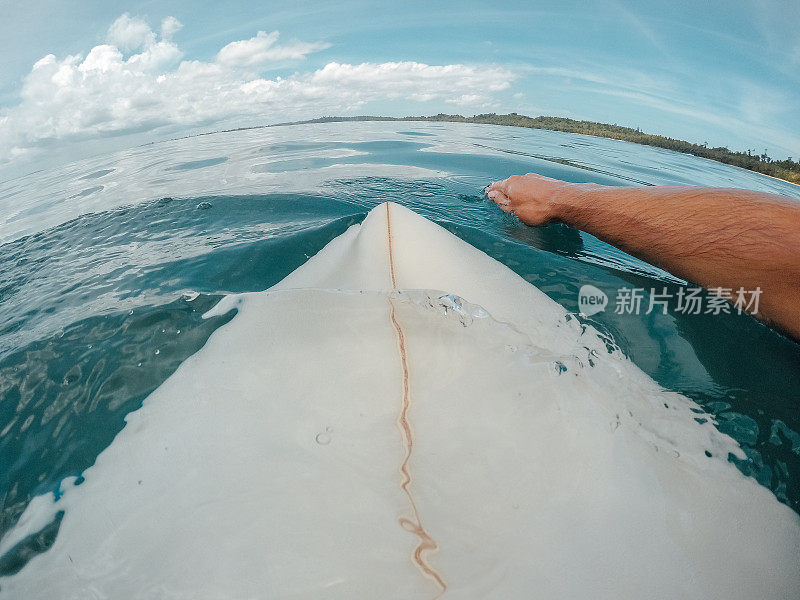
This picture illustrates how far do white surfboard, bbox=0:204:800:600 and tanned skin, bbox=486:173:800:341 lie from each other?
103 cm

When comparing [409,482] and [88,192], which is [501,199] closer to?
[409,482]

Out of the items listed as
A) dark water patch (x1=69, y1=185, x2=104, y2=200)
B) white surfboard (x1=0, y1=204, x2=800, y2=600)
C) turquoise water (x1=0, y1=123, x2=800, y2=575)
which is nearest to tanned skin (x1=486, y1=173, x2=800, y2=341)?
turquoise water (x1=0, y1=123, x2=800, y2=575)

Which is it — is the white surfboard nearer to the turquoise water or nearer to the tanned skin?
the turquoise water

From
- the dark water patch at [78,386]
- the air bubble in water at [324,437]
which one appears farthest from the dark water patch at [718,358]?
the dark water patch at [78,386]

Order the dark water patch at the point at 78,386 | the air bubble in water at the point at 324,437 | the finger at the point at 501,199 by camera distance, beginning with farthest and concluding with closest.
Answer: the finger at the point at 501,199
the dark water patch at the point at 78,386
the air bubble in water at the point at 324,437

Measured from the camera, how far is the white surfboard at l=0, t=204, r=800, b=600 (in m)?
0.95

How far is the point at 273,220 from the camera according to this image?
181 inches

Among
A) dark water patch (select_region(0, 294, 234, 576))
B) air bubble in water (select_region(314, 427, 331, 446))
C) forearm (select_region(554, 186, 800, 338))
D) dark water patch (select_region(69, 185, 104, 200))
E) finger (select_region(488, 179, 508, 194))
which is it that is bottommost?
dark water patch (select_region(0, 294, 234, 576))

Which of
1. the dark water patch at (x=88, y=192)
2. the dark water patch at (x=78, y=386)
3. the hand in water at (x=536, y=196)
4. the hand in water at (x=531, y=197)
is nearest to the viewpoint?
the dark water patch at (x=78, y=386)

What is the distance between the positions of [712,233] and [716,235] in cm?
3

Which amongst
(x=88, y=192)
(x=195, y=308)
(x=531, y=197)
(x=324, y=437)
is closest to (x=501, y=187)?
(x=531, y=197)

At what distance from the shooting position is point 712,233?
2.29 m

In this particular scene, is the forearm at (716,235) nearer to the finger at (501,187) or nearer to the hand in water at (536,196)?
the hand in water at (536,196)

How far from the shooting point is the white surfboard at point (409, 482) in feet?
3.12
